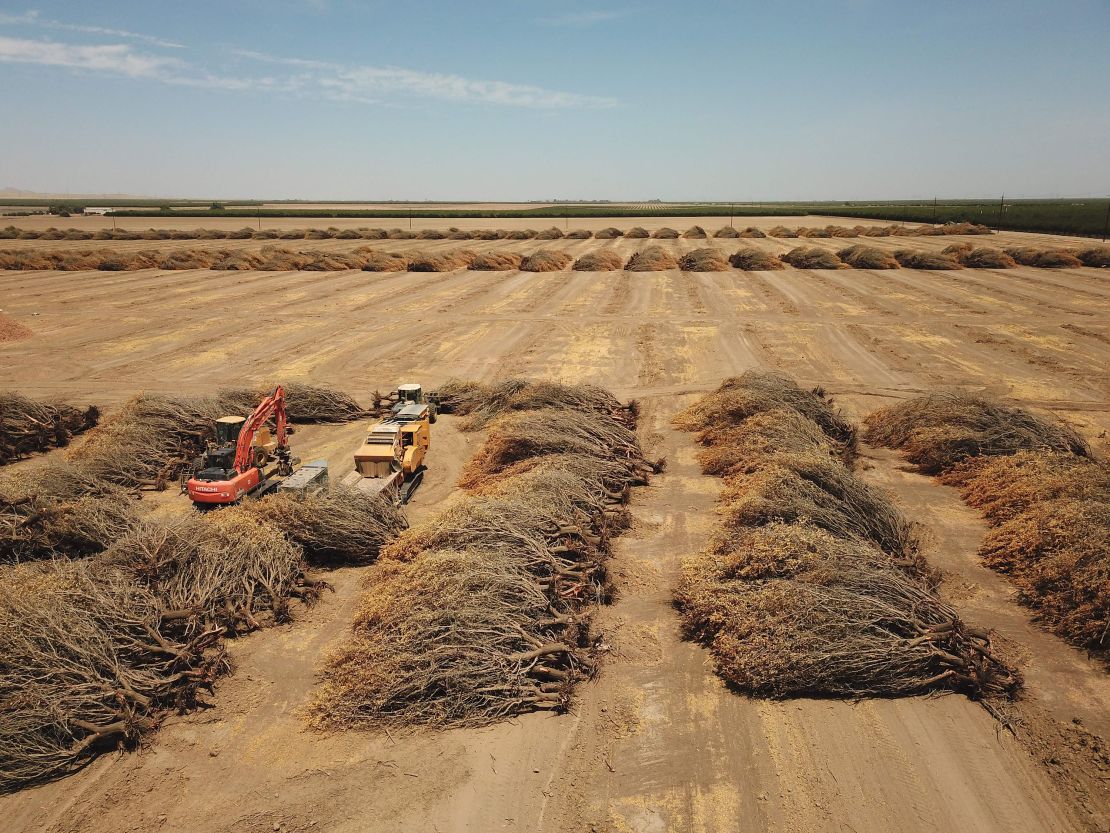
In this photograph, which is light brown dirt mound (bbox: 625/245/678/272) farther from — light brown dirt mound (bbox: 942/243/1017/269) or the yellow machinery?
the yellow machinery

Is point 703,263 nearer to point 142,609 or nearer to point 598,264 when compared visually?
point 598,264

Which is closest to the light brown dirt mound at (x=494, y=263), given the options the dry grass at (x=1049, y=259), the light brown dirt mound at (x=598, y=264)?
the light brown dirt mound at (x=598, y=264)

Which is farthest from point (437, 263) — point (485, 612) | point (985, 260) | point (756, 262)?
point (485, 612)

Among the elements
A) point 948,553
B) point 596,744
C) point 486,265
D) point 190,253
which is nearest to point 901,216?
point 486,265

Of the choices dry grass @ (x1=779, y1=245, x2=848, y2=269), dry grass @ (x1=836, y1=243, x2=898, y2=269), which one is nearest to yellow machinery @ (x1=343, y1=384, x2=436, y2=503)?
dry grass @ (x1=779, y1=245, x2=848, y2=269)

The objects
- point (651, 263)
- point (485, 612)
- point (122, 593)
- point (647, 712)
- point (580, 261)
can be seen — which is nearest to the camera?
point (647, 712)
